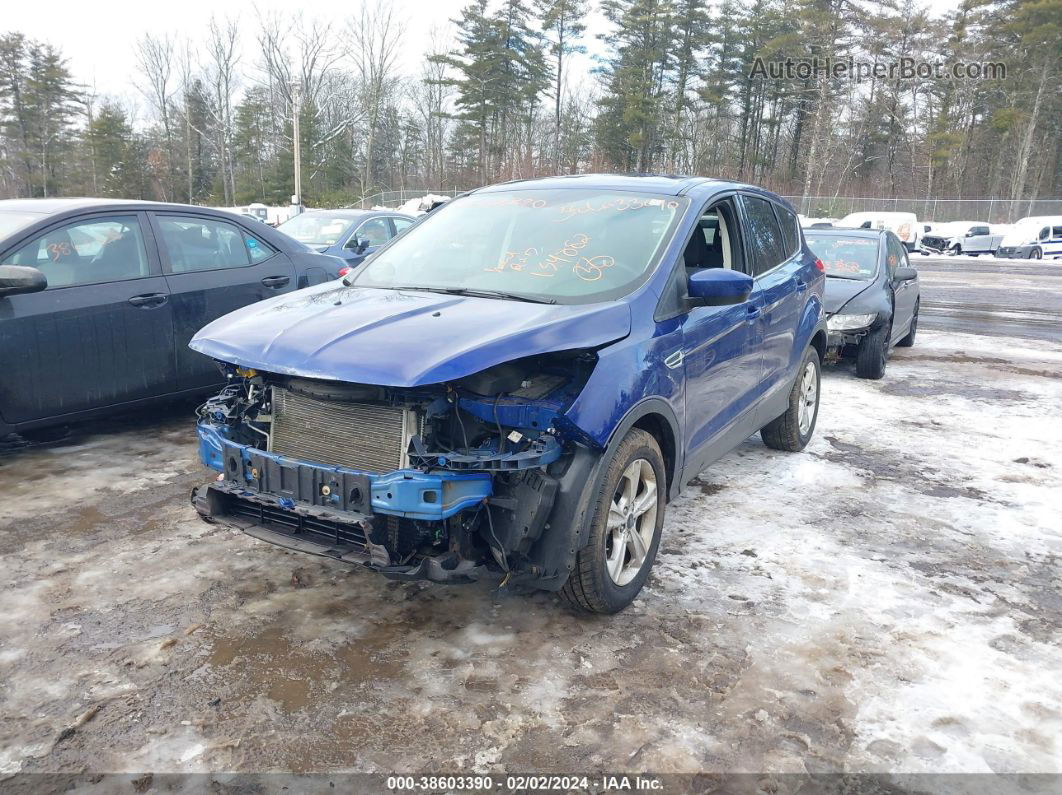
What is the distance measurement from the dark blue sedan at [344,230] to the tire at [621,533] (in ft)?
27.7

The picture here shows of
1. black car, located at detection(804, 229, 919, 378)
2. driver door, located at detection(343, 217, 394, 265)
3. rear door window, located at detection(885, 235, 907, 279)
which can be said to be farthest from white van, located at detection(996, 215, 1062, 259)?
driver door, located at detection(343, 217, 394, 265)

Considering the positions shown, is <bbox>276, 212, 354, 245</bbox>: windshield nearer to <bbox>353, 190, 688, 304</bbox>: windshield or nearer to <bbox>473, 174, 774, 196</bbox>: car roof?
<bbox>473, 174, 774, 196</bbox>: car roof

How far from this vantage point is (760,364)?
488 cm

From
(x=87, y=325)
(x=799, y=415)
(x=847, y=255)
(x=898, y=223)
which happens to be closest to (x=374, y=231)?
(x=847, y=255)

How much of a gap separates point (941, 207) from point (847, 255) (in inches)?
1584

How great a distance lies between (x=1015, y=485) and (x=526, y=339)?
4.27m

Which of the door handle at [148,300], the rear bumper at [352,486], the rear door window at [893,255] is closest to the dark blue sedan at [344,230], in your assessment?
the door handle at [148,300]

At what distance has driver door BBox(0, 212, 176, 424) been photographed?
15.8 ft

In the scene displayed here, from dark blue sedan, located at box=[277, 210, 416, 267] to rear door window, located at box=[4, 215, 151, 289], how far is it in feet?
18.7

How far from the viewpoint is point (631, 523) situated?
352 cm

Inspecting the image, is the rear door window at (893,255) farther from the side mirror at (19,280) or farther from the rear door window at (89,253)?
the side mirror at (19,280)

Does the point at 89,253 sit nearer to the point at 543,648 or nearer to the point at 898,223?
the point at 543,648

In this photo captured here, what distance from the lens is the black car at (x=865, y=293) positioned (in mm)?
8758

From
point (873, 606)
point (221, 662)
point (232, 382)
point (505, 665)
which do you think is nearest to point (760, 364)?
point (873, 606)
